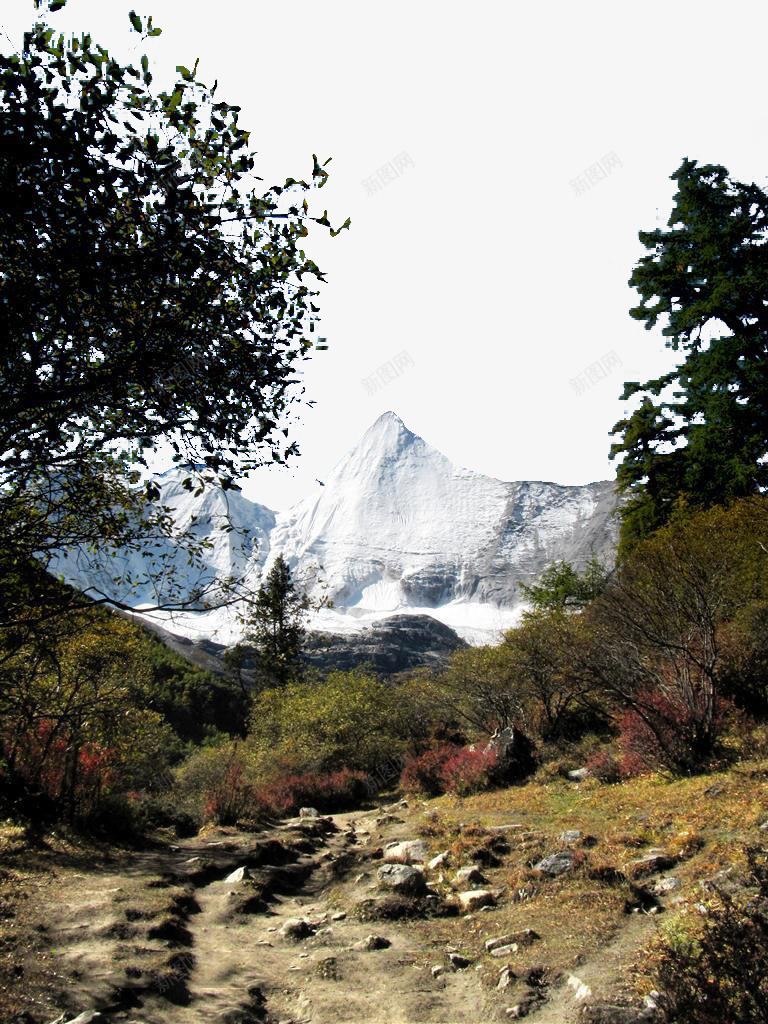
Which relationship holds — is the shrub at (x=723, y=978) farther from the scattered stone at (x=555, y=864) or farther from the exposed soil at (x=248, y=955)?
the scattered stone at (x=555, y=864)

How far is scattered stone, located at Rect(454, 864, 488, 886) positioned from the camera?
28.8 ft

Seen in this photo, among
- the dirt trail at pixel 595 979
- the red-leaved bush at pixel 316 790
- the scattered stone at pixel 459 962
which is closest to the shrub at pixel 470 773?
the red-leaved bush at pixel 316 790

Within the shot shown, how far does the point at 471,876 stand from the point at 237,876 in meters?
3.86

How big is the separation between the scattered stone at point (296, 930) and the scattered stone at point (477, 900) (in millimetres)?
1917

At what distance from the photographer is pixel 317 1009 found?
563 cm

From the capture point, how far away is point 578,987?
508cm

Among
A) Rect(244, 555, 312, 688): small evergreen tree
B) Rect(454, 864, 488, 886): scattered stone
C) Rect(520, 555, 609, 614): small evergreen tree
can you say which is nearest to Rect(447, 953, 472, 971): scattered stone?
Rect(454, 864, 488, 886): scattered stone

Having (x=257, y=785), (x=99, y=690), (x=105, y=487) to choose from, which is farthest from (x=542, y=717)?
(x=105, y=487)

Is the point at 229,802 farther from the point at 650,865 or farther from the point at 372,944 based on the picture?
the point at 650,865

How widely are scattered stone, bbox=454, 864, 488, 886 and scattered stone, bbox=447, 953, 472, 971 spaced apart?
7.94 ft

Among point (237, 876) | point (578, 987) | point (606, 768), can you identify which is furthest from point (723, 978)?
point (606, 768)

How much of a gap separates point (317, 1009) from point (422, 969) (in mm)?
1154

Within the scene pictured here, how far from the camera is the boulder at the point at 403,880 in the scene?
8656 mm

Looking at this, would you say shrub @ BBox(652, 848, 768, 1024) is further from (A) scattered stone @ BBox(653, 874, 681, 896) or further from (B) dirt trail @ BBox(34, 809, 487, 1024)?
(A) scattered stone @ BBox(653, 874, 681, 896)
